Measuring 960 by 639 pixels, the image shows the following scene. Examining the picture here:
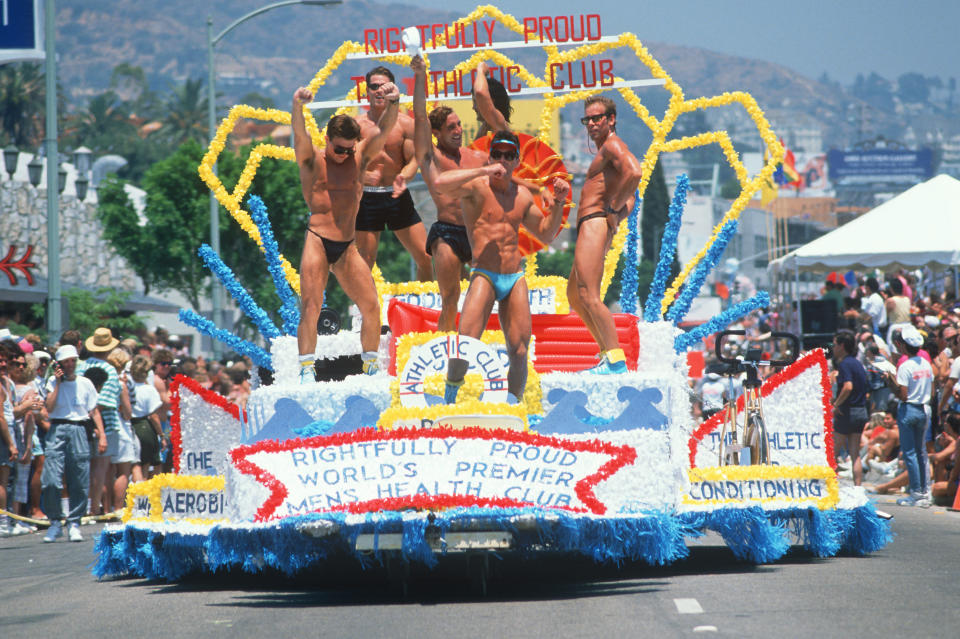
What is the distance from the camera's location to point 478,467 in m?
8.76

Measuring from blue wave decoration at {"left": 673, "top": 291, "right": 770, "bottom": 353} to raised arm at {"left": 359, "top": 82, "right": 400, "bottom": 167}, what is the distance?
3.02 m

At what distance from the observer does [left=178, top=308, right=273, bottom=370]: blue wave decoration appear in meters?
13.9

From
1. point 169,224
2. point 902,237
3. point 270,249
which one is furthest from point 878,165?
point 270,249

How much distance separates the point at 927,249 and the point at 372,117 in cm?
1195

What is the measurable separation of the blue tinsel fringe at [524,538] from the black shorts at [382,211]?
3.46 meters

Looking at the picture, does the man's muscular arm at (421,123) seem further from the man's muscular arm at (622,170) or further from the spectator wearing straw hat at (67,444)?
the spectator wearing straw hat at (67,444)

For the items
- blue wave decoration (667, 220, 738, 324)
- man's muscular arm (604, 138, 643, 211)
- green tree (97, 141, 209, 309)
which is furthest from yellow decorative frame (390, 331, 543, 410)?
green tree (97, 141, 209, 309)

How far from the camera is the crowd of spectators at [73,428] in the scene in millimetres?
13602

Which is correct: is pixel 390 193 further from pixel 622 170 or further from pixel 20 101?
pixel 20 101

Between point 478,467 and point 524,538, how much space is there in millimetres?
484

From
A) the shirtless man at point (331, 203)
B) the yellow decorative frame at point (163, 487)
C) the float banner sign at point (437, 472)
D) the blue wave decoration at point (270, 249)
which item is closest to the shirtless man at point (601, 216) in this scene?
the shirtless man at point (331, 203)

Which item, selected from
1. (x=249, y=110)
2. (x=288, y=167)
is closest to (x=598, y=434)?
(x=249, y=110)

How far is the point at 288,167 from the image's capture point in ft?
140

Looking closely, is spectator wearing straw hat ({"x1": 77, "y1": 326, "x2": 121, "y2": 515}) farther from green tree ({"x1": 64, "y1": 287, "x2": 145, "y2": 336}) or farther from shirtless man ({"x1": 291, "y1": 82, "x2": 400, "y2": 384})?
green tree ({"x1": 64, "y1": 287, "x2": 145, "y2": 336})
